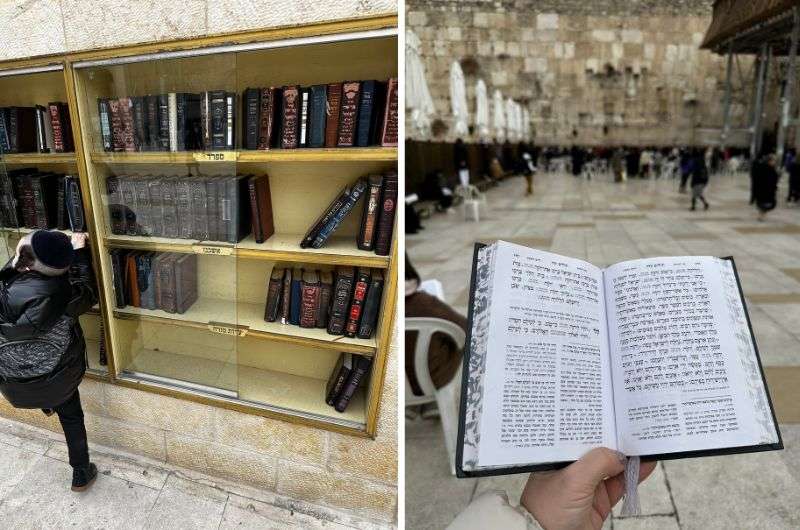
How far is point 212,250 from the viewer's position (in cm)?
202

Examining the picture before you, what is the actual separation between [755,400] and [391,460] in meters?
1.47

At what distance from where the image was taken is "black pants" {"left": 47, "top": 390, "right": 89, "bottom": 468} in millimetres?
2098

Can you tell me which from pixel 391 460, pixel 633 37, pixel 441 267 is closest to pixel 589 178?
pixel 633 37

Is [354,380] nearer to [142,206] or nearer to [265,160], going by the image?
[265,160]

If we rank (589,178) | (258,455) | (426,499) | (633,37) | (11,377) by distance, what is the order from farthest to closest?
(633,37)
(589,178)
(258,455)
(426,499)
(11,377)

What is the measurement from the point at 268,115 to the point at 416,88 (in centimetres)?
600

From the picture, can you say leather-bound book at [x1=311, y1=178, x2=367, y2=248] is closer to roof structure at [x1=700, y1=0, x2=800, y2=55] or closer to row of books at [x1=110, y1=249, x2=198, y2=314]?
row of books at [x1=110, y1=249, x2=198, y2=314]

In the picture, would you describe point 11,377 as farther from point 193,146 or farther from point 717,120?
point 717,120

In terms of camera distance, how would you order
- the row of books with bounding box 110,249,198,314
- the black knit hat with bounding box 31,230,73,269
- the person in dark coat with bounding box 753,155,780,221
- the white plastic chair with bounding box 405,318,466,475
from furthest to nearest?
the person in dark coat with bounding box 753,155,780,221
the white plastic chair with bounding box 405,318,466,475
the row of books with bounding box 110,249,198,314
the black knit hat with bounding box 31,230,73,269

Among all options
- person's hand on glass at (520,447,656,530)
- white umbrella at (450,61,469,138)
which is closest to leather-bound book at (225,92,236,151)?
person's hand on glass at (520,447,656,530)

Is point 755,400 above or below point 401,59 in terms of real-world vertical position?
below

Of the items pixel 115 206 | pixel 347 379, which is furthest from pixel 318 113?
pixel 347 379

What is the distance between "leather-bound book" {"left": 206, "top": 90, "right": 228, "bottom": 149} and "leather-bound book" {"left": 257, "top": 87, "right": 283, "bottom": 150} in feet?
0.39

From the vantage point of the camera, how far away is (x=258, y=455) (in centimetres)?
234
